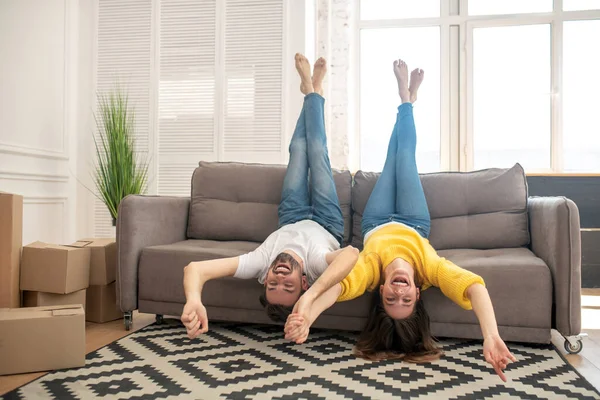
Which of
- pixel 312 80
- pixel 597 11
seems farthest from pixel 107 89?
pixel 597 11

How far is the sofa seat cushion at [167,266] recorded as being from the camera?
98.0 inches

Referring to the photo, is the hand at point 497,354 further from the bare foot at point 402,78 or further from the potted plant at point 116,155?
the potted plant at point 116,155

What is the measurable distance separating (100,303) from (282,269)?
1185 mm

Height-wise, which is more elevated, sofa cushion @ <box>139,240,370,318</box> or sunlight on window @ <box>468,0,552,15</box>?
sunlight on window @ <box>468,0,552,15</box>

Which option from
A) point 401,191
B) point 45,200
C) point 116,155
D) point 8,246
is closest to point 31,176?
point 45,200

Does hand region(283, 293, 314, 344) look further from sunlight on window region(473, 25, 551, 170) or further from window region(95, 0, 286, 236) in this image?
sunlight on window region(473, 25, 551, 170)

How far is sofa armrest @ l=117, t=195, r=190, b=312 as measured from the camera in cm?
254

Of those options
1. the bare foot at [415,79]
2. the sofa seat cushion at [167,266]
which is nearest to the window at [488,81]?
the bare foot at [415,79]

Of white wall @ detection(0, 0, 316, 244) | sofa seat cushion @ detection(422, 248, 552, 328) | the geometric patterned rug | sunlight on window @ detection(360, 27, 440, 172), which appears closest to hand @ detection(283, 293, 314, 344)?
the geometric patterned rug

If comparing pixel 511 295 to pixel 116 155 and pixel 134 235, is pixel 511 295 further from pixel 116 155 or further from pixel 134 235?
pixel 116 155

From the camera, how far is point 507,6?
477 centimetres

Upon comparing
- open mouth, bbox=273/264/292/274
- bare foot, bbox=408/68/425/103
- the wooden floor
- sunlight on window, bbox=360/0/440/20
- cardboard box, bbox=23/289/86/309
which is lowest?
the wooden floor

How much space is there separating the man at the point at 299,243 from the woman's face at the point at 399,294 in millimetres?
168

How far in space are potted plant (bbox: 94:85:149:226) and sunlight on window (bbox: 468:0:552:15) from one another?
3.29 meters
